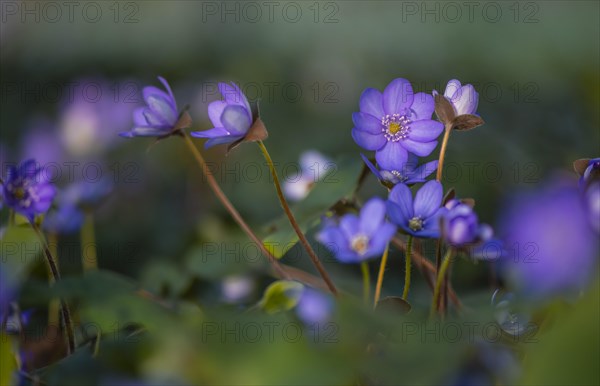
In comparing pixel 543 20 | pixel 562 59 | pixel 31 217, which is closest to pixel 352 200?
pixel 31 217

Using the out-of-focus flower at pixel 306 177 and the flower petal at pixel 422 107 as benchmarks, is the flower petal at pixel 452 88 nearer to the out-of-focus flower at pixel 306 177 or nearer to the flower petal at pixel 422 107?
the flower petal at pixel 422 107

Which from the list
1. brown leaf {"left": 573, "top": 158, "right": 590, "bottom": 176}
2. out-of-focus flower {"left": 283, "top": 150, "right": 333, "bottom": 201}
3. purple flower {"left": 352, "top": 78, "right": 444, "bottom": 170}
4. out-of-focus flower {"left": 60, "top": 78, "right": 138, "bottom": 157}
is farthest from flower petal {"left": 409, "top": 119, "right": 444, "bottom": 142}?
out-of-focus flower {"left": 60, "top": 78, "right": 138, "bottom": 157}

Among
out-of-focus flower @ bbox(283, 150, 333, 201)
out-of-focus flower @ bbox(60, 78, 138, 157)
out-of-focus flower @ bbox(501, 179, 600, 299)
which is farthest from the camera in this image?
out-of-focus flower @ bbox(60, 78, 138, 157)

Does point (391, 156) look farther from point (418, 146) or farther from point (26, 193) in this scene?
point (26, 193)

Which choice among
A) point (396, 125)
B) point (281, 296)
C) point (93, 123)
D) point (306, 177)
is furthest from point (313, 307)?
point (93, 123)

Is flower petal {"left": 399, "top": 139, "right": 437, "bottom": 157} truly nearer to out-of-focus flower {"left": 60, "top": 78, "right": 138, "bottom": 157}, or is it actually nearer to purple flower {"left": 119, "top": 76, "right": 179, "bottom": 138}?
purple flower {"left": 119, "top": 76, "right": 179, "bottom": 138}

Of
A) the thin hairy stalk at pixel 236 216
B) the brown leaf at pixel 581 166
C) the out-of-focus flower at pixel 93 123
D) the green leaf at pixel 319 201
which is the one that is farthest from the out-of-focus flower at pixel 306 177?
the out-of-focus flower at pixel 93 123
